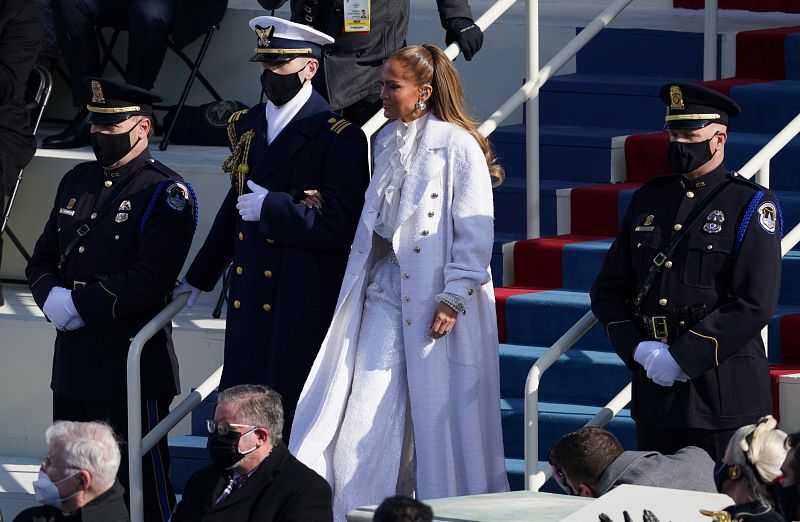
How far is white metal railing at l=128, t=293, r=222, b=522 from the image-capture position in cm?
586

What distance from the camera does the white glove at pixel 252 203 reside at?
5.68m

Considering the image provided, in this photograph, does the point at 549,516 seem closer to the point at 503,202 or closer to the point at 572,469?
the point at 572,469

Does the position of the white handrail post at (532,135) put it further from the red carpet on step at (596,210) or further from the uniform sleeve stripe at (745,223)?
the uniform sleeve stripe at (745,223)

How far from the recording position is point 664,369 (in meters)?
5.19

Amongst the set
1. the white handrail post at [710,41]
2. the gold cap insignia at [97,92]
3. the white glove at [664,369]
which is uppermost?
the white handrail post at [710,41]

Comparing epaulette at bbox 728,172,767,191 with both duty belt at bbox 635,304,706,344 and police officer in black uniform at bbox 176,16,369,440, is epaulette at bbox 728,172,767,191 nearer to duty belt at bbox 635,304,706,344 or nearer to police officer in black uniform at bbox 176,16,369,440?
duty belt at bbox 635,304,706,344

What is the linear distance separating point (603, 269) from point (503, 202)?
1.66 metres

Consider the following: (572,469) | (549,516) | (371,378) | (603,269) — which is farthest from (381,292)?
(549,516)

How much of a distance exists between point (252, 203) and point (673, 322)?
1385 millimetres

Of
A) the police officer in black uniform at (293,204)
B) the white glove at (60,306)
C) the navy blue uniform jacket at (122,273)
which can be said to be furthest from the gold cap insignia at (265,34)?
the white glove at (60,306)

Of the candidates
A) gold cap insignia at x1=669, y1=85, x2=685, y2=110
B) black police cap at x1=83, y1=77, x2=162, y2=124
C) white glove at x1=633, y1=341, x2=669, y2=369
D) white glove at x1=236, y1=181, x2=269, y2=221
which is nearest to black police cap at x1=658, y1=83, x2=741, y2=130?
gold cap insignia at x1=669, y1=85, x2=685, y2=110

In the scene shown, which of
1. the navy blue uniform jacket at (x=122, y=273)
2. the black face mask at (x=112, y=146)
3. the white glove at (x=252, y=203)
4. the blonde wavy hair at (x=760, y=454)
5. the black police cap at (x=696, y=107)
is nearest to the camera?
the blonde wavy hair at (x=760, y=454)

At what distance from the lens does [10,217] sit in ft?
Result: 27.1

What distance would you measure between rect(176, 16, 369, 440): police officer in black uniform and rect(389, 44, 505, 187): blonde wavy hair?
33cm
